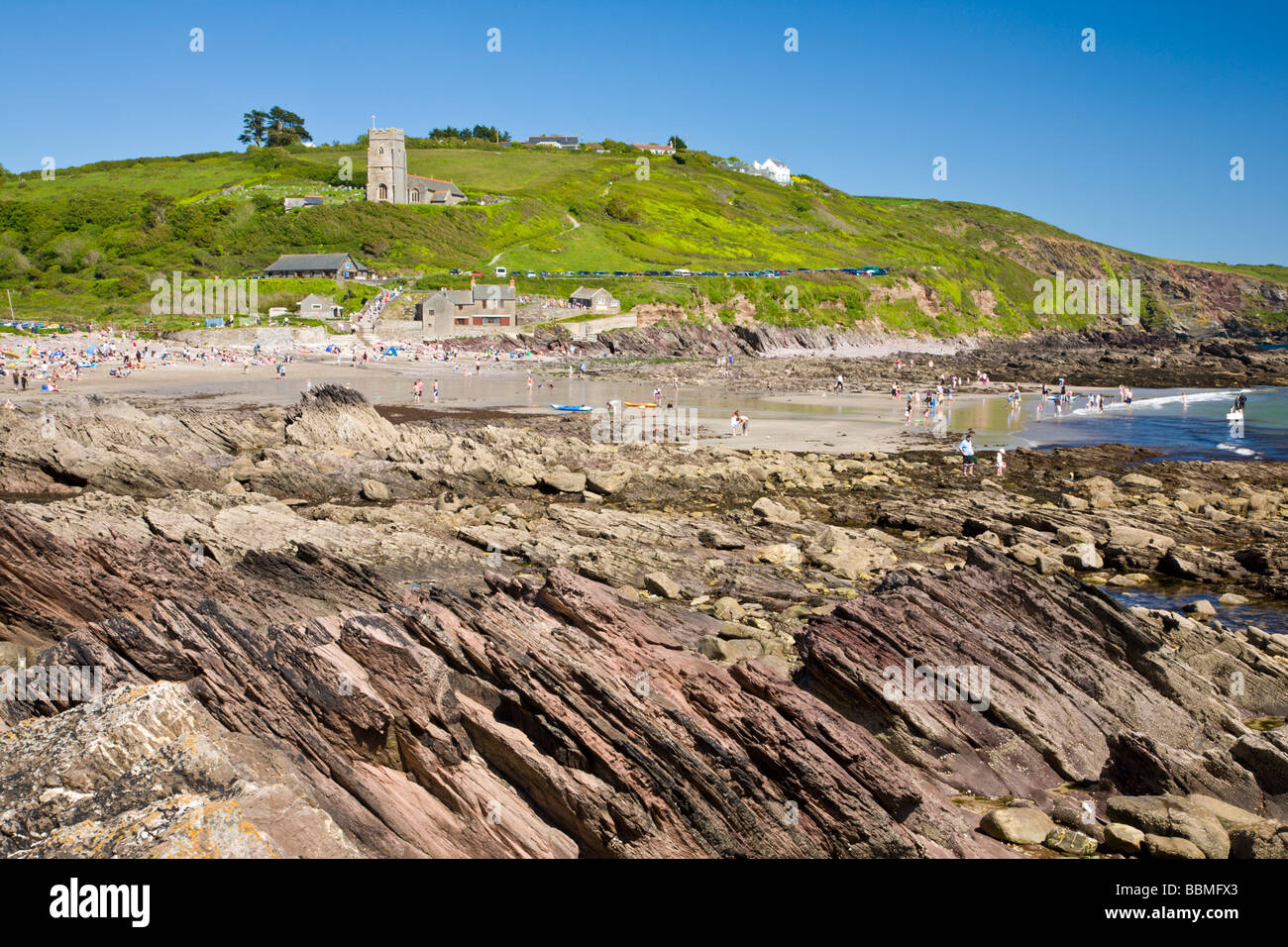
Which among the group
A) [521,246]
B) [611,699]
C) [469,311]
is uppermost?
[521,246]

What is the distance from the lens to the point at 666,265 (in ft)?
431

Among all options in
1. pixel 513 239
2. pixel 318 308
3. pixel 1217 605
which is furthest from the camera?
pixel 513 239

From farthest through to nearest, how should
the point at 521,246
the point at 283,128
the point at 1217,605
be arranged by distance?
1. the point at 283,128
2. the point at 521,246
3. the point at 1217,605

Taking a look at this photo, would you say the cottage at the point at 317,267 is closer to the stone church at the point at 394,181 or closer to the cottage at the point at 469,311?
the cottage at the point at 469,311

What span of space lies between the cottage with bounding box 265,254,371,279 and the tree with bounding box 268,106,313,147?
95.4m

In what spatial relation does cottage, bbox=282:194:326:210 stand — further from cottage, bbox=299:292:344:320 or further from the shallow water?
the shallow water

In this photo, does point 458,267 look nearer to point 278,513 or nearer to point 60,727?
point 278,513

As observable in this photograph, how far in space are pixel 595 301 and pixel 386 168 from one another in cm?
5531

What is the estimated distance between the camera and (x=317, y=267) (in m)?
103

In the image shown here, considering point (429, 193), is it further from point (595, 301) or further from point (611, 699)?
point (611, 699)

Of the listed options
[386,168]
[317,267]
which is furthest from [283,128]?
[317,267]

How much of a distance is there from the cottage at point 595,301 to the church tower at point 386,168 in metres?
48.5

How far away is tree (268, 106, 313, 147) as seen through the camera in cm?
18350
